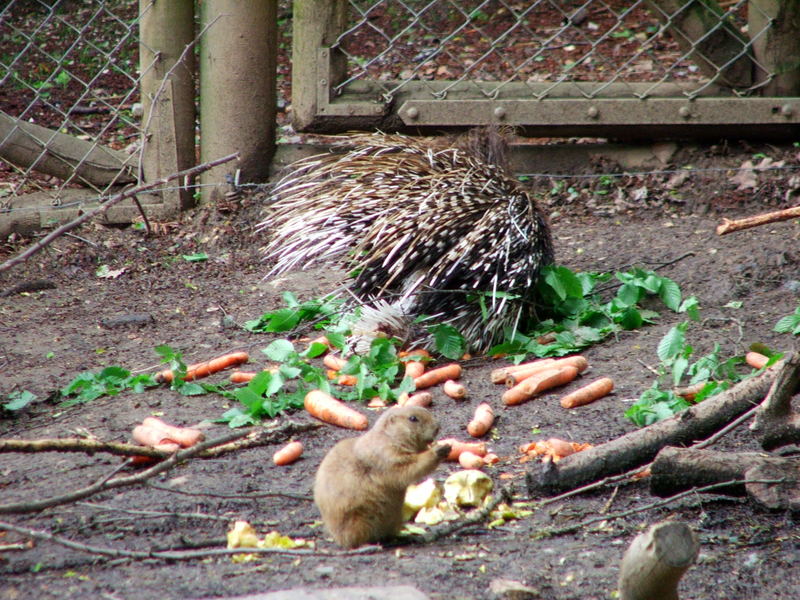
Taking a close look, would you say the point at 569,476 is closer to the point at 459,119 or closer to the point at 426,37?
the point at 459,119

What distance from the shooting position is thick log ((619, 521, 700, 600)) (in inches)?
72.7

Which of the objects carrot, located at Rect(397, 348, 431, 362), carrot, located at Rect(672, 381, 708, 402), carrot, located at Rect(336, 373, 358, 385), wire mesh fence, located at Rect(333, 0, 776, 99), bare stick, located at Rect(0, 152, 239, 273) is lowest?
carrot, located at Rect(336, 373, 358, 385)

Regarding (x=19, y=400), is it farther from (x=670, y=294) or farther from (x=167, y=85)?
(x=670, y=294)

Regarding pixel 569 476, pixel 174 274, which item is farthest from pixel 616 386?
pixel 174 274

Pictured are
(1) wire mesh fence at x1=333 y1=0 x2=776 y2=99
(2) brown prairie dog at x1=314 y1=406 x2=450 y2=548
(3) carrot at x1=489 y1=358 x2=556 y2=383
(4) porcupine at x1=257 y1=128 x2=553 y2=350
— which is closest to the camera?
(2) brown prairie dog at x1=314 y1=406 x2=450 y2=548

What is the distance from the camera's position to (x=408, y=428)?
106 inches

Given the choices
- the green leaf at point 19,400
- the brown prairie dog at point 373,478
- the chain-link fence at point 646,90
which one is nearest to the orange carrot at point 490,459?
the brown prairie dog at point 373,478

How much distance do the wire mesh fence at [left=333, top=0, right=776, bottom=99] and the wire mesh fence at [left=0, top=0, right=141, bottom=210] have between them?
1.79m

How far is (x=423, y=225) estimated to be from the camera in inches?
169

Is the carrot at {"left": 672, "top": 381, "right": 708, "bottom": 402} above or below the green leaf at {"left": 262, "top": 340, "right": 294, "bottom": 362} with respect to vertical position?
above

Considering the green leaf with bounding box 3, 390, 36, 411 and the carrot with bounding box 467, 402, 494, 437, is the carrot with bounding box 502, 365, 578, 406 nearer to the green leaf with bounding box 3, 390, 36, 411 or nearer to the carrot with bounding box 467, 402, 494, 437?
the carrot with bounding box 467, 402, 494, 437

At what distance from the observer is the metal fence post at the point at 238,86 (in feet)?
18.7

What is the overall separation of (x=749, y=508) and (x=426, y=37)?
7774 mm

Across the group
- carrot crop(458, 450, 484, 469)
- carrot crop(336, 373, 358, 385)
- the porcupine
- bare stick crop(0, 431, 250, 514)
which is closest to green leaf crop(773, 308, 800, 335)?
the porcupine
